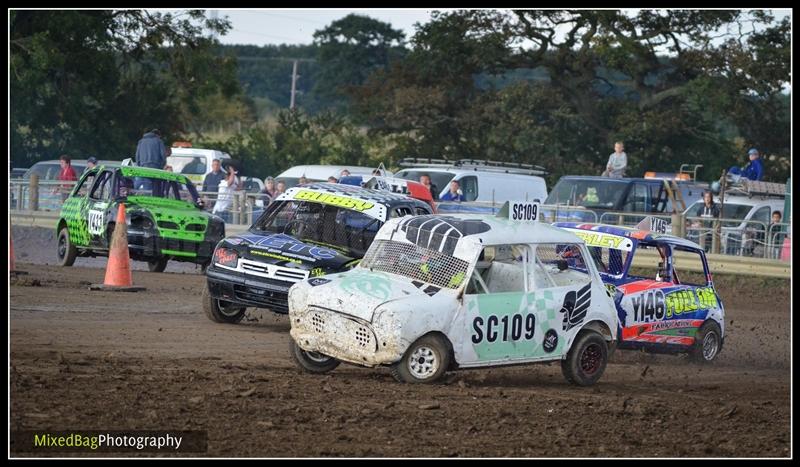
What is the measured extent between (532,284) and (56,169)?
23.7 meters

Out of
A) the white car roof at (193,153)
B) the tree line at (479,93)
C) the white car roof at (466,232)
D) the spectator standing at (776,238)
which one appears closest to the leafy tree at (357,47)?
the tree line at (479,93)

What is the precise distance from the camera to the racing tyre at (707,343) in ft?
48.9

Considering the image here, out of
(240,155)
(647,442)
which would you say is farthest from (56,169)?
(647,442)

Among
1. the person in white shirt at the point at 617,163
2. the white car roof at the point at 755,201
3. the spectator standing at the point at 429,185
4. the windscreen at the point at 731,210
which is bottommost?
the windscreen at the point at 731,210

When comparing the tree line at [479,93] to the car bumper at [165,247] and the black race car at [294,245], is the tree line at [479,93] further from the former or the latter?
the black race car at [294,245]

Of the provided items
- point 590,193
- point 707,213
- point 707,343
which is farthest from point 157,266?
point 707,213

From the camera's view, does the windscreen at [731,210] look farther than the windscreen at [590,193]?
No

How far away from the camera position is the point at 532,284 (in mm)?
11992

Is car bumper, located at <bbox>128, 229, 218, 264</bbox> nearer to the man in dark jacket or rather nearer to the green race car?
the green race car

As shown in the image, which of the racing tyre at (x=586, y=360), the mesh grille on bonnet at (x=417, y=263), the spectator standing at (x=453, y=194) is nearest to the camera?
the mesh grille on bonnet at (x=417, y=263)

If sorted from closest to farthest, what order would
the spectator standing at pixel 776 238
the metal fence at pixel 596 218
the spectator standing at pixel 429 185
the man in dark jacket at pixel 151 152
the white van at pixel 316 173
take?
1. the spectator standing at pixel 776 238
2. the metal fence at pixel 596 218
3. the man in dark jacket at pixel 151 152
4. the spectator standing at pixel 429 185
5. the white van at pixel 316 173

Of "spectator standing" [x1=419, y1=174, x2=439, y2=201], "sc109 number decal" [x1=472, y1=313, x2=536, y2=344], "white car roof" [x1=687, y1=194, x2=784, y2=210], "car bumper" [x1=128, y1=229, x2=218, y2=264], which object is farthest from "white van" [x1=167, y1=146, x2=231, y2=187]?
"sc109 number decal" [x1=472, y1=313, x2=536, y2=344]

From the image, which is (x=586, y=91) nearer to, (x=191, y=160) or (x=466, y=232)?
(x=191, y=160)

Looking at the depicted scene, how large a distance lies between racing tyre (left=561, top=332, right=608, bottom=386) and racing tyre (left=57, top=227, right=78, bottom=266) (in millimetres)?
11697
